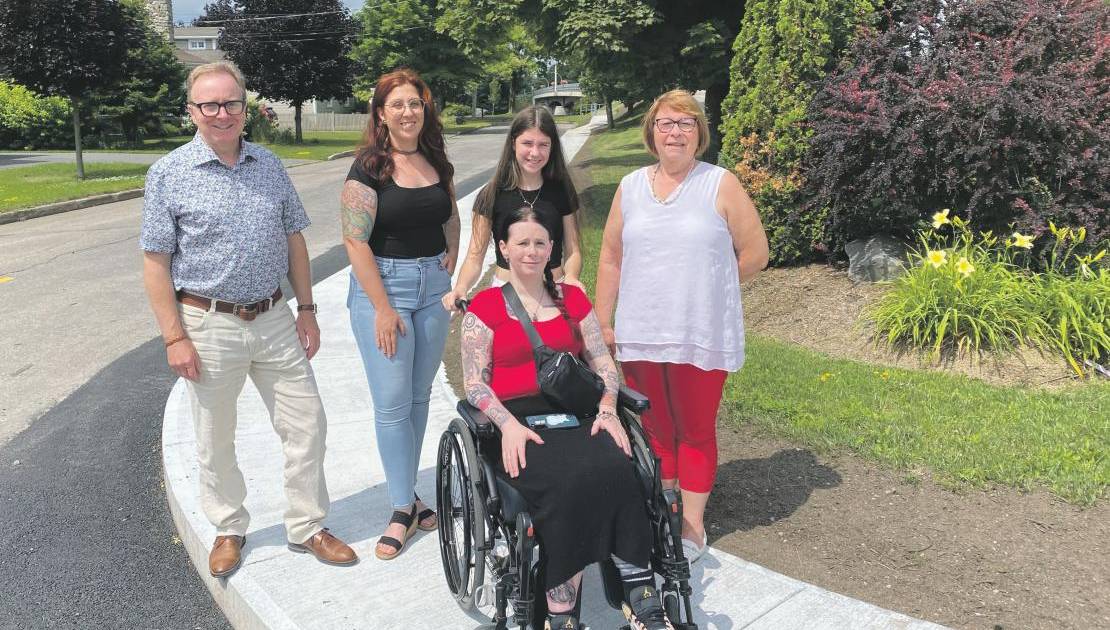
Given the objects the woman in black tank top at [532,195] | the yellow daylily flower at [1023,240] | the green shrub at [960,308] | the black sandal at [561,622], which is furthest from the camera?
the yellow daylily flower at [1023,240]

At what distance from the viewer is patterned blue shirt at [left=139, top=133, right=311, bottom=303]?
117 inches

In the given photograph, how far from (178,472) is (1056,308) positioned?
18.2ft

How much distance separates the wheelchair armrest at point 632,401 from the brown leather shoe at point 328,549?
1319 mm

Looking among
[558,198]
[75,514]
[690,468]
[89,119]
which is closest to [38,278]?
[75,514]

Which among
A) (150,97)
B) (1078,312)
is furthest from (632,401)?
(150,97)

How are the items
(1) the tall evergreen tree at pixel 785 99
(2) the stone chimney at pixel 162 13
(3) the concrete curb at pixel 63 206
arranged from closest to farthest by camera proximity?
(1) the tall evergreen tree at pixel 785 99
(3) the concrete curb at pixel 63 206
(2) the stone chimney at pixel 162 13

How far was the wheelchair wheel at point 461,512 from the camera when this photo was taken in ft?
8.64

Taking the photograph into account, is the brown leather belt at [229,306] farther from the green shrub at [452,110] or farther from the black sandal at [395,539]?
the green shrub at [452,110]

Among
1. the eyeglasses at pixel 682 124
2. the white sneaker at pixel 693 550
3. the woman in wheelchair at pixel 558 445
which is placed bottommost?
the white sneaker at pixel 693 550

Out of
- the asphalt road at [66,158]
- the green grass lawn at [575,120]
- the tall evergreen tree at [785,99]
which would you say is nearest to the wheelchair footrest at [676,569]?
the tall evergreen tree at [785,99]

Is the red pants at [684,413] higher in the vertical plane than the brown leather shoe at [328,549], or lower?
higher

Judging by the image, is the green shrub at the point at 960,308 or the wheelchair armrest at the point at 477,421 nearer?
the wheelchair armrest at the point at 477,421

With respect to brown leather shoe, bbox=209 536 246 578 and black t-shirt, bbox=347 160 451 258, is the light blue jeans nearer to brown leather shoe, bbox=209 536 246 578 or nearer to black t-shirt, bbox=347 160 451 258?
black t-shirt, bbox=347 160 451 258

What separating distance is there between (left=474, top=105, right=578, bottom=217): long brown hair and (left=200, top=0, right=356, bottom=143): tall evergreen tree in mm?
34434
